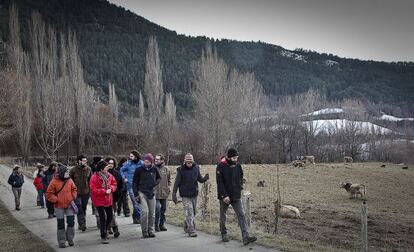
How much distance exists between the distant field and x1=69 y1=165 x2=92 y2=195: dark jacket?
3095 millimetres

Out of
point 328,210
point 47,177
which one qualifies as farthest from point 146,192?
point 328,210

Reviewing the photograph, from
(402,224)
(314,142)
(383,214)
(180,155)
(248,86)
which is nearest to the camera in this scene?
(402,224)

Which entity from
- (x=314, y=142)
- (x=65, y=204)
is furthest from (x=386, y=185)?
(x=314, y=142)

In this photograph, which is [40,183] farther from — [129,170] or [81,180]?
[129,170]

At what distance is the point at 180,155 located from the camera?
177ft

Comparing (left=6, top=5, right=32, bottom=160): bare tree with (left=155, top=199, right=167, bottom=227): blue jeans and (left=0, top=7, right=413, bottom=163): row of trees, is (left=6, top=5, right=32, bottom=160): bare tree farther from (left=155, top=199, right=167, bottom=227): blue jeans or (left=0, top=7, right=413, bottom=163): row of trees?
(left=155, top=199, right=167, bottom=227): blue jeans

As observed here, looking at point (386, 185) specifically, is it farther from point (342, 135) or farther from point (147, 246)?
point (342, 135)

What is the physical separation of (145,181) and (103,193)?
113 cm

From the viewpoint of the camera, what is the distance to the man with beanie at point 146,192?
11.3 meters

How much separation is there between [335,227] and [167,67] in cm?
15339

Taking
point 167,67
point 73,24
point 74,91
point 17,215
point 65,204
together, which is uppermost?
point 73,24

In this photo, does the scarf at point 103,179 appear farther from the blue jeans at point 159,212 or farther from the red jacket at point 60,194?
the blue jeans at point 159,212

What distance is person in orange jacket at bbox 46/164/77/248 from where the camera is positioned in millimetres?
10695

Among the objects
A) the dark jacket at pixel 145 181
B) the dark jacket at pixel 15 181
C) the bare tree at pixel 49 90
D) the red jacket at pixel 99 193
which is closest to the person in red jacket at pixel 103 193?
the red jacket at pixel 99 193
